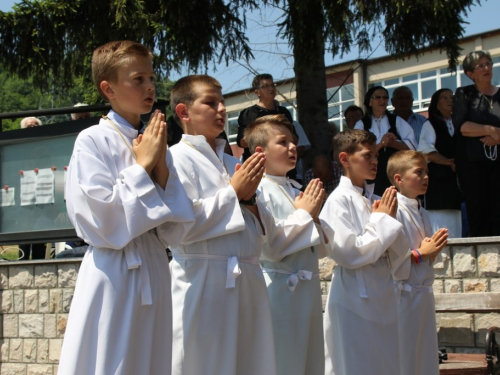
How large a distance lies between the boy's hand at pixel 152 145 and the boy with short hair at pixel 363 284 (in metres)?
2.20

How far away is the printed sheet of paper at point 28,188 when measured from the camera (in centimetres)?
848

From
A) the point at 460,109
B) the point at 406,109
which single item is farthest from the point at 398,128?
the point at 460,109

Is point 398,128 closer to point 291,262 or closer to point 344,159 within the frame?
point 344,159

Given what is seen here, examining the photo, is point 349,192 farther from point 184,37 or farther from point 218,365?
point 184,37

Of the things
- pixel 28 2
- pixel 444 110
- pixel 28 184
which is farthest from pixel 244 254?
pixel 28 2

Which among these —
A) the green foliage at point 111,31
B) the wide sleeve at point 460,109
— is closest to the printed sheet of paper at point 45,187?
the green foliage at point 111,31

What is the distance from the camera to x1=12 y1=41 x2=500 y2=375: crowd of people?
12.5 feet

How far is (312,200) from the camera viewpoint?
5434 millimetres

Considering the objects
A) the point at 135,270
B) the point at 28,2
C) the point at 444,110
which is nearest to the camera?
the point at 135,270

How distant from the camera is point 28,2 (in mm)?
9977

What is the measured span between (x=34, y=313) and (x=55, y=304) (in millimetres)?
270

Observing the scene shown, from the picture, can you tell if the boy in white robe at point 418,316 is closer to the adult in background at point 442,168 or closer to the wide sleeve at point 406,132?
the adult in background at point 442,168

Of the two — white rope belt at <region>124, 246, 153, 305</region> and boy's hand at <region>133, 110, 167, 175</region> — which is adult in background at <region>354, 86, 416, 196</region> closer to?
boy's hand at <region>133, 110, 167, 175</region>

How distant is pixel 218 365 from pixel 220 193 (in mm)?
973
